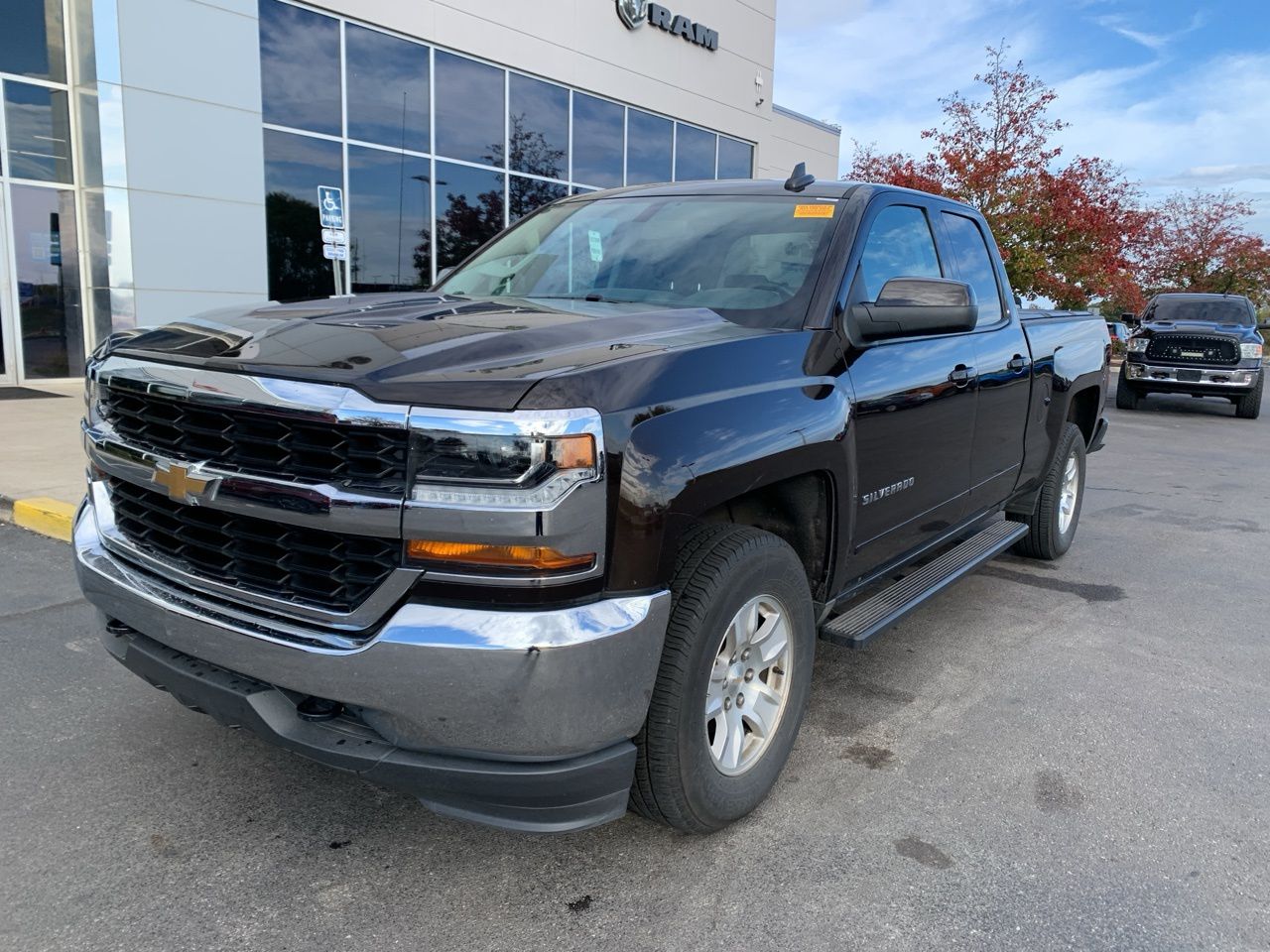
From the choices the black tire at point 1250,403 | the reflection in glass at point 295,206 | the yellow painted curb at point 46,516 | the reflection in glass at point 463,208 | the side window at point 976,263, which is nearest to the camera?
the side window at point 976,263

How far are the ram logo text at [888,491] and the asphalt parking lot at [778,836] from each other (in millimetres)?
883

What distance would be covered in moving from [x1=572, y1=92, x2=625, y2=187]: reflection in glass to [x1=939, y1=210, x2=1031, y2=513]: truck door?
13.2 m

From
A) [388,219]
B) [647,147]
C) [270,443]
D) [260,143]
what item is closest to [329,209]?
[260,143]

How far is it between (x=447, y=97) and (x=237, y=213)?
4.09 m

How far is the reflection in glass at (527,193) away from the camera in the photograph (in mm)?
15922

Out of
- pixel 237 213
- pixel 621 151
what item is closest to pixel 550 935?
pixel 237 213

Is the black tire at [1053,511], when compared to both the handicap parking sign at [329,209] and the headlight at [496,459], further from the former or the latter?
the handicap parking sign at [329,209]

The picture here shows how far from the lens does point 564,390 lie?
2.12 meters

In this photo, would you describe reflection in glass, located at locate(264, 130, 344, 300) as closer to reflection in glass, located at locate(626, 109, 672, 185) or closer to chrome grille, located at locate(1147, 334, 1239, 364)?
reflection in glass, located at locate(626, 109, 672, 185)

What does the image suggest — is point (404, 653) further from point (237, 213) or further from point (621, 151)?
point (621, 151)

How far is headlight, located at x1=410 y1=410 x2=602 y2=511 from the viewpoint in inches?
80.7

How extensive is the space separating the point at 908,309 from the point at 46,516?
213 inches

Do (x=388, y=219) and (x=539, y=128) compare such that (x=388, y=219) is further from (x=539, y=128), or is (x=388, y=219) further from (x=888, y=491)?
(x=888, y=491)

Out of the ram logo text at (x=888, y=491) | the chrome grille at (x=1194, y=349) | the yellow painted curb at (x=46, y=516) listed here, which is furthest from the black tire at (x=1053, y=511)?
the chrome grille at (x=1194, y=349)
